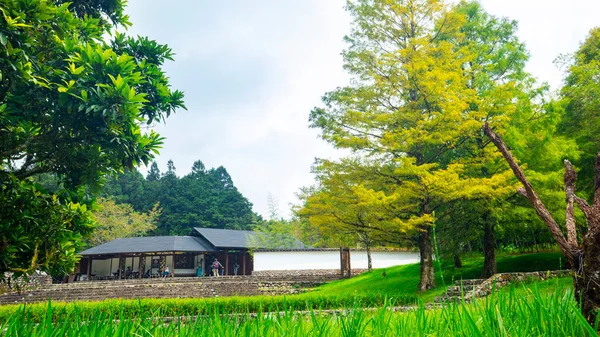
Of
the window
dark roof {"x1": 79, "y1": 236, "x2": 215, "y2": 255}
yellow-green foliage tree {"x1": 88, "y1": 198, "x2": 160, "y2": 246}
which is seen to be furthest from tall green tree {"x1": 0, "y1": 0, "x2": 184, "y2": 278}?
yellow-green foliage tree {"x1": 88, "y1": 198, "x2": 160, "y2": 246}

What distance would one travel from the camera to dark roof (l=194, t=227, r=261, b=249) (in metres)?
31.5

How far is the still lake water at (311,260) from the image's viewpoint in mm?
28375

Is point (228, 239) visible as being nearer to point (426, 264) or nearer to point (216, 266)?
point (216, 266)

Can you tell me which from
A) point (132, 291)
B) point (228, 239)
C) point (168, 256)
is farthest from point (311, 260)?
point (132, 291)

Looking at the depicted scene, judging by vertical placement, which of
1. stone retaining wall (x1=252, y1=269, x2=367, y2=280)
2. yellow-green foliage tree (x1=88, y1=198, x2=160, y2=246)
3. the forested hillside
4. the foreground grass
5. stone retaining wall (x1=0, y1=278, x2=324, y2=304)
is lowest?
stone retaining wall (x1=0, y1=278, x2=324, y2=304)

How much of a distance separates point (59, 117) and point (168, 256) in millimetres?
29186

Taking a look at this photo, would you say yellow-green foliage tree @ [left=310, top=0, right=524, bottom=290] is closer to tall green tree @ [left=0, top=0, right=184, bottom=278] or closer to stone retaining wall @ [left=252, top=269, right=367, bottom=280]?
tall green tree @ [left=0, top=0, right=184, bottom=278]

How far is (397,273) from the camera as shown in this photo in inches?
726

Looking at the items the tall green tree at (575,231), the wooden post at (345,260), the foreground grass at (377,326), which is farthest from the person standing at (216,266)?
the foreground grass at (377,326)

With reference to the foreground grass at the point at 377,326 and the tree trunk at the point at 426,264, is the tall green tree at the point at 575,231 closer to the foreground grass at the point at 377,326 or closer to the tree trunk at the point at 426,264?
the foreground grass at the point at 377,326

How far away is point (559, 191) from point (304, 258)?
19574mm

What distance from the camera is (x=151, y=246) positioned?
29.6m

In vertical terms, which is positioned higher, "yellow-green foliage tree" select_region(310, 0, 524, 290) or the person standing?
"yellow-green foliage tree" select_region(310, 0, 524, 290)

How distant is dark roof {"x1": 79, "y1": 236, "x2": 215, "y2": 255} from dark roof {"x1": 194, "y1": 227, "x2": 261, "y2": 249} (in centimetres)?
73
